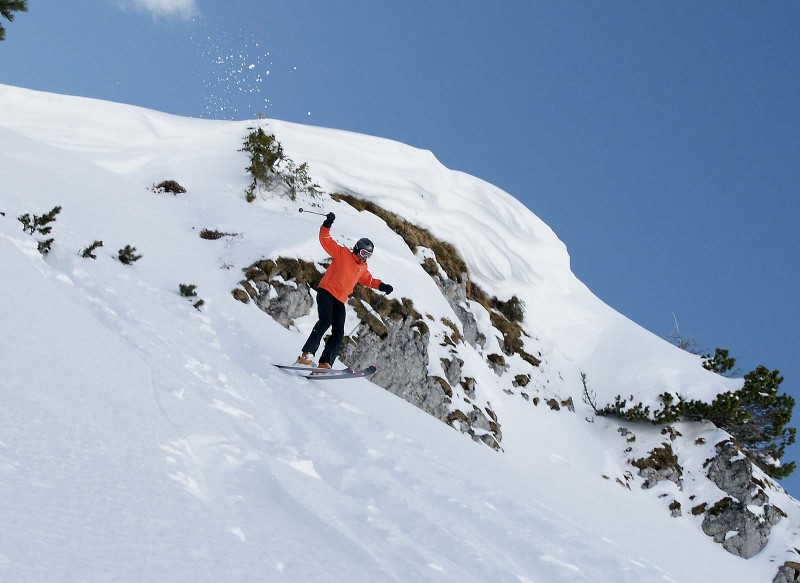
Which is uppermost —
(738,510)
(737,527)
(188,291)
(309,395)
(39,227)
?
(738,510)

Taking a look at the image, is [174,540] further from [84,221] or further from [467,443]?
[84,221]

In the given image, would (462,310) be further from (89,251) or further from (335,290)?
(89,251)

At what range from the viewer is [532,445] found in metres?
18.4

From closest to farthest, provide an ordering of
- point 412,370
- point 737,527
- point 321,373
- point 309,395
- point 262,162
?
point 309,395 < point 321,373 < point 412,370 < point 737,527 < point 262,162

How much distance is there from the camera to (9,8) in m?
11.3

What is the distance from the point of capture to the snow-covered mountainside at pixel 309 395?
12.6 ft

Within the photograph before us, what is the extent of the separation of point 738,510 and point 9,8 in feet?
72.1

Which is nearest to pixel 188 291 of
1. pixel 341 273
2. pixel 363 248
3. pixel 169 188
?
pixel 341 273

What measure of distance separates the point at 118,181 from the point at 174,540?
661 inches

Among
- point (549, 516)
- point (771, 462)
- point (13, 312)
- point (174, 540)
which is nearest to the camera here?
point (174, 540)

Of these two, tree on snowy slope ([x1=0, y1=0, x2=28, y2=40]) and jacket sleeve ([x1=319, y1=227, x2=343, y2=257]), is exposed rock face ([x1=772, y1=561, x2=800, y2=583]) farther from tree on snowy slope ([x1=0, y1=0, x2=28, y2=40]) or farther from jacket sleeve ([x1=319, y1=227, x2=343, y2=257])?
tree on snowy slope ([x1=0, y1=0, x2=28, y2=40])

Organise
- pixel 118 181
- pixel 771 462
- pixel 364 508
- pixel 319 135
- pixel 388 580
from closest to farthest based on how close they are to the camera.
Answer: pixel 388 580 < pixel 364 508 < pixel 118 181 < pixel 771 462 < pixel 319 135

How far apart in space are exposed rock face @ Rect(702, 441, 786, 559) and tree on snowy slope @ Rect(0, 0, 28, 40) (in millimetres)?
20965

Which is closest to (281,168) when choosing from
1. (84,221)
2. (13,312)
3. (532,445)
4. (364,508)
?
(84,221)
